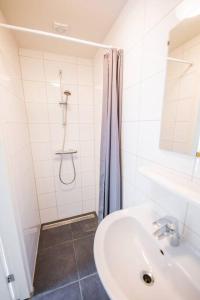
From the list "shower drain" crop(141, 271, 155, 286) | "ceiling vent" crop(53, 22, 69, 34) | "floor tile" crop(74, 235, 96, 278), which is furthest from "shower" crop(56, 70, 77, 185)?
"shower drain" crop(141, 271, 155, 286)

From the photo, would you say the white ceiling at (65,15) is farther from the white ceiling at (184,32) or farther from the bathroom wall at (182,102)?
the bathroom wall at (182,102)

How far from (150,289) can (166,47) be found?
124 centimetres

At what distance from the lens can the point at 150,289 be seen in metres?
0.62

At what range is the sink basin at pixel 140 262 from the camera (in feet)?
1.78

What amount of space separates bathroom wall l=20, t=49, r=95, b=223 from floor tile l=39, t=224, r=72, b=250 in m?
0.18

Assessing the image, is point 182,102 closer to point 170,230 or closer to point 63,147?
point 170,230

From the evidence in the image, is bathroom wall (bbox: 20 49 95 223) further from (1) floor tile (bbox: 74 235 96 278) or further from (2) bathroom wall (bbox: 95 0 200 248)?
(2) bathroom wall (bbox: 95 0 200 248)

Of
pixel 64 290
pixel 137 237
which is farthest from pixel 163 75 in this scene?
pixel 64 290

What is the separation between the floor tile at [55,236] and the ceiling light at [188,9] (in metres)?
2.30

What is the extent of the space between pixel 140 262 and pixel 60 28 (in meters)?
1.96

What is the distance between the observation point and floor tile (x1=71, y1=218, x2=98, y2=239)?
1.82m

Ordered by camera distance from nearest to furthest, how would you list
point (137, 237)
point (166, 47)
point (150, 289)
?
point (150, 289), point (166, 47), point (137, 237)

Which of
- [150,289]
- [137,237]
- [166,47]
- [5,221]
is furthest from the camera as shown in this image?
[5,221]

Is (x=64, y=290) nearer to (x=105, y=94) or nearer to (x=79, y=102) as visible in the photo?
(x=105, y=94)
